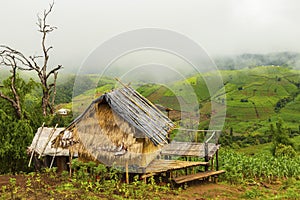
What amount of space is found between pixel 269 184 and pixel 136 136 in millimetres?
8205

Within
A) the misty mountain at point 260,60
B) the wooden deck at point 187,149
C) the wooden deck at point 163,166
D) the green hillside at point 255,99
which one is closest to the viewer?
the wooden deck at point 163,166

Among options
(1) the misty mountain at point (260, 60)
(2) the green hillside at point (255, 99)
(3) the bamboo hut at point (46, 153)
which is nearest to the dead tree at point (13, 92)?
(3) the bamboo hut at point (46, 153)

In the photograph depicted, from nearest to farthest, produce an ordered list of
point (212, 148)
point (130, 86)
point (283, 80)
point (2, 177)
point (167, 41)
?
point (2, 177) → point (167, 41) → point (212, 148) → point (130, 86) → point (283, 80)

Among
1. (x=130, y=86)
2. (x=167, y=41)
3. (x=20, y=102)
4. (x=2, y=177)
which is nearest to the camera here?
(x=2, y=177)

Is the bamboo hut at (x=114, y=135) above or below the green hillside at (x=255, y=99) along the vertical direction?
below

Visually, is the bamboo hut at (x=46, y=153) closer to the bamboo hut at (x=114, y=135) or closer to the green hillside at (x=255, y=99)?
the bamboo hut at (x=114, y=135)

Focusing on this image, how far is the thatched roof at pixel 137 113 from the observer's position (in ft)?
41.9

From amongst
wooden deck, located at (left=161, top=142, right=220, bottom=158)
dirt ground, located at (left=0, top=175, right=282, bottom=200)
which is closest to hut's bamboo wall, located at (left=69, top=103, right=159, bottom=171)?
dirt ground, located at (left=0, top=175, right=282, bottom=200)

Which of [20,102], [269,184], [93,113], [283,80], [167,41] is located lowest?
[269,184]

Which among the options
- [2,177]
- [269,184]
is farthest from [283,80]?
[2,177]

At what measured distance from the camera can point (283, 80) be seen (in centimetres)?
11719

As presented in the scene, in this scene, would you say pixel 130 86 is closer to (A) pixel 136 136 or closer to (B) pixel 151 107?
(B) pixel 151 107

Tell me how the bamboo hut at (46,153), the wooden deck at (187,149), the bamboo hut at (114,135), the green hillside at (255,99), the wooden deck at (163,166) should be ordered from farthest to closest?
the green hillside at (255,99), the bamboo hut at (46,153), the wooden deck at (187,149), the wooden deck at (163,166), the bamboo hut at (114,135)

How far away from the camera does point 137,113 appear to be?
13906mm
